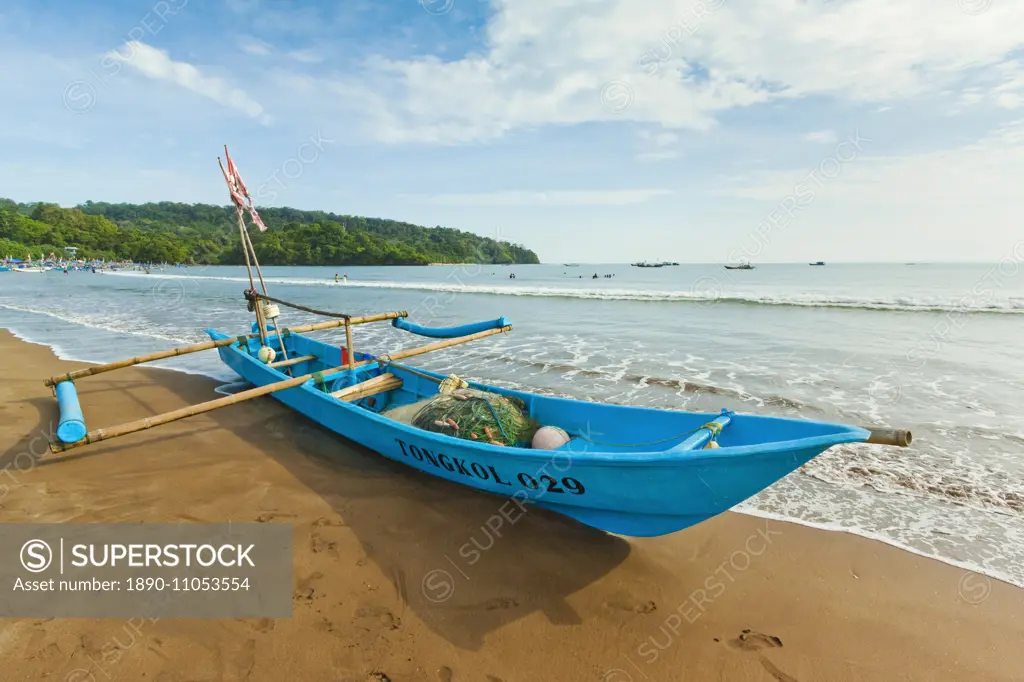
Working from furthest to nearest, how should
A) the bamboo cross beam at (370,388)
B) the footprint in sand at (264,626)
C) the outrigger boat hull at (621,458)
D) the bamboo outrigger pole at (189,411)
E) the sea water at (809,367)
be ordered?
the bamboo cross beam at (370,388) < the sea water at (809,367) < the bamboo outrigger pole at (189,411) < the footprint in sand at (264,626) < the outrigger boat hull at (621,458)

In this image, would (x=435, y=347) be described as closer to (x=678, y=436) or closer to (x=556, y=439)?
(x=556, y=439)

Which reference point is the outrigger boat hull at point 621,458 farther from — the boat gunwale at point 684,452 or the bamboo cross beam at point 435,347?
the bamboo cross beam at point 435,347

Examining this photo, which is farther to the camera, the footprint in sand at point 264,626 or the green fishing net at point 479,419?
the green fishing net at point 479,419

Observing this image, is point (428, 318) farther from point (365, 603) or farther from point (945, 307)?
point (945, 307)

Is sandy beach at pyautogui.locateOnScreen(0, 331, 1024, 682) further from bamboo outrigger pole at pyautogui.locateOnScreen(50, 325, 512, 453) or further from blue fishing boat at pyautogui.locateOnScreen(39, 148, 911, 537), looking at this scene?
bamboo outrigger pole at pyautogui.locateOnScreen(50, 325, 512, 453)

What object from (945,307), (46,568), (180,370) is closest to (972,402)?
(46,568)

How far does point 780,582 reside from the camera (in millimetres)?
3604

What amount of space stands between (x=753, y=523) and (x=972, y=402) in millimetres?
6821

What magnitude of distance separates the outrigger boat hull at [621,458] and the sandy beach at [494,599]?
0.40 m

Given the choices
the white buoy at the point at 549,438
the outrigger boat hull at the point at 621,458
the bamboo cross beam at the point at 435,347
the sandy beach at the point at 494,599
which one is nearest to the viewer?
the sandy beach at the point at 494,599

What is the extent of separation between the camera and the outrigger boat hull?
9.52ft

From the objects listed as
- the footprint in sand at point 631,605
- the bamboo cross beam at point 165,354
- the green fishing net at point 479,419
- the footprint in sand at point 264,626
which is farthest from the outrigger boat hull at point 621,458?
the footprint in sand at point 264,626

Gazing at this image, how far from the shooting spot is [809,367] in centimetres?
1078

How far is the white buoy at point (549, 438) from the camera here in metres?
4.60
